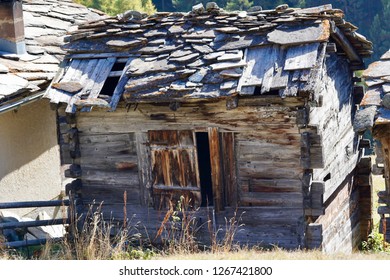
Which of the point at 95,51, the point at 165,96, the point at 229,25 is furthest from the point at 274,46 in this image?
the point at 95,51

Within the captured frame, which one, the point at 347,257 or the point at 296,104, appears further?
the point at 296,104

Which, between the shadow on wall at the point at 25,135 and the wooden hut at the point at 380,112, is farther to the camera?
the shadow on wall at the point at 25,135

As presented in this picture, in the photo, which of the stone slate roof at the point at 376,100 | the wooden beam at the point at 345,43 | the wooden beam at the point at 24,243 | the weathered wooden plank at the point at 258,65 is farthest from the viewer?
the wooden beam at the point at 345,43

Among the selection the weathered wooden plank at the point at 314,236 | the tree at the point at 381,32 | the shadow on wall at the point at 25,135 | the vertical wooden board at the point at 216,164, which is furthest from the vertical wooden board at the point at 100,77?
the tree at the point at 381,32

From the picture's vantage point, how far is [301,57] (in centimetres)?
1202

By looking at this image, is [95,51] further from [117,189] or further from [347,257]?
[347,257]

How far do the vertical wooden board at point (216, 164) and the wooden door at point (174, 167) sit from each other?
0.97 feet

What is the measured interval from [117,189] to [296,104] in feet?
10.9

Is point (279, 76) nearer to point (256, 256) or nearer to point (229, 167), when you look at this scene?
point (229, 167)

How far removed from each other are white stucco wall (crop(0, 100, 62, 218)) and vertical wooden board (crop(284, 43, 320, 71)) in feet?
17.1

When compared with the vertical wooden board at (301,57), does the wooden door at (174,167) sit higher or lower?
lower

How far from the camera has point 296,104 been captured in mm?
12031

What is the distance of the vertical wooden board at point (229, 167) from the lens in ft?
41.1

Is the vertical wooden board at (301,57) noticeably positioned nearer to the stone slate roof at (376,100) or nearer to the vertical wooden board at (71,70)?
the stone slate roof at (376,100)
